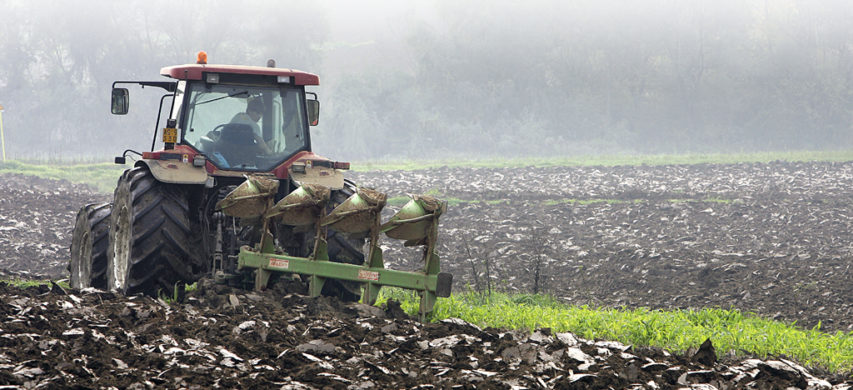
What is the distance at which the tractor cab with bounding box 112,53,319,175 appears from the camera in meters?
8.57

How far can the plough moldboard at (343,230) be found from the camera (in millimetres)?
6902

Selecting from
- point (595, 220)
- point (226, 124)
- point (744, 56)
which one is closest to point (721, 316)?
point (226, 124)

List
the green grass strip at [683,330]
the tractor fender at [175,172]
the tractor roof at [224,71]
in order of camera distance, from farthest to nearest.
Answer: the tractor roof at [224,71]
the tractor fender at [175,172]
the green grass strip at [683,330]

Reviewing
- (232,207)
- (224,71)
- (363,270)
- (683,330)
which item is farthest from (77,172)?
(683,330)

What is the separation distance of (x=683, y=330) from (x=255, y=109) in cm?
432

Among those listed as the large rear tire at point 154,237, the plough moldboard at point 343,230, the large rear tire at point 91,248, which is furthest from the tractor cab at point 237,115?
the large rear tire at point 91,248

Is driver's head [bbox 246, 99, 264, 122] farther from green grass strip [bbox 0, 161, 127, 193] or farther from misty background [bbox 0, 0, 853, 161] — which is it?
misty background [bbox 0, 0, 853, 161]

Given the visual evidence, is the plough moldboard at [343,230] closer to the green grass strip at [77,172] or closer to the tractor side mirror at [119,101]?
the tractor side mirror at [119,101]

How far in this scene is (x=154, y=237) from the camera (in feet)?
24.8

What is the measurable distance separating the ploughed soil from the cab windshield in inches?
55.5

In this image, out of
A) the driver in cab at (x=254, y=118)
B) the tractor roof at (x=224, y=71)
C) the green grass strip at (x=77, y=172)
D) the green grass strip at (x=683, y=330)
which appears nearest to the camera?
the green grass strip at (x=683, y=330)

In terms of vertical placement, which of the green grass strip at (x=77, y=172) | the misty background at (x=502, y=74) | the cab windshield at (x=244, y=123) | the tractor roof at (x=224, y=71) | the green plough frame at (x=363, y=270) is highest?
the misty background at (x=502, y=74)

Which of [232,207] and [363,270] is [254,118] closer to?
[232,207]

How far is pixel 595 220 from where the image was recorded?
18672 millimetres
